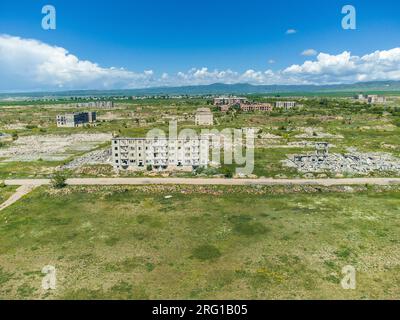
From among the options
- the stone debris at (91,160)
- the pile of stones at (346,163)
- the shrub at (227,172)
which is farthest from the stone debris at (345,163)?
the stone debris at (91,160)

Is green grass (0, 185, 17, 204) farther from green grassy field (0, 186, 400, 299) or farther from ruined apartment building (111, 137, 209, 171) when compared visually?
ruined apartment building (111, 137, 209, 171)

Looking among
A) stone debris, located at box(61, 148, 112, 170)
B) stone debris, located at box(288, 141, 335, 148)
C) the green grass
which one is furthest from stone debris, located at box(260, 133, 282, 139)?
the green grass

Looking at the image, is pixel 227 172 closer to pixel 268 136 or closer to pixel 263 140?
pixel 263 140

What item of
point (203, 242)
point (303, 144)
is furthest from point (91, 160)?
point (303, 144)

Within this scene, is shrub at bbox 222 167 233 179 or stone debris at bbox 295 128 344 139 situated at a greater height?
stone debris at bbox 295 128 344 139

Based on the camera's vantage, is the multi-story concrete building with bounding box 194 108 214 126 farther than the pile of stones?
Yes

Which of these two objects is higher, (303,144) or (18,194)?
(303,144)
